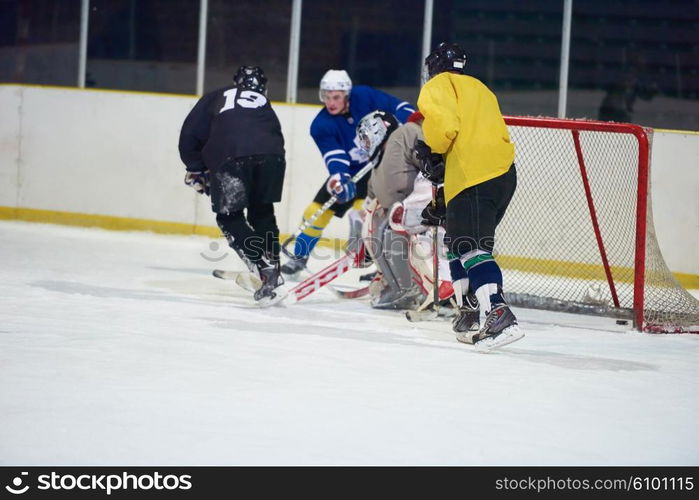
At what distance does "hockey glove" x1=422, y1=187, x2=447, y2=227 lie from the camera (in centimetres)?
416

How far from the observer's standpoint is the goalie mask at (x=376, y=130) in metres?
4.84

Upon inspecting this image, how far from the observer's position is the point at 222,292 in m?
5.12

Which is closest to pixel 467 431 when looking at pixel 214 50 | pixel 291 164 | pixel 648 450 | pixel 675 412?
pixel 648 450

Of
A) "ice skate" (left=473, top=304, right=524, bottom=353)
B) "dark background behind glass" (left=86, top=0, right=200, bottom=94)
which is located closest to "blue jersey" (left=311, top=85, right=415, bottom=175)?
"ice skate" (left=473, top=304, right=524, bottom=353)

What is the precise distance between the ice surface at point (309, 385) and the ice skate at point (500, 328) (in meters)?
0.07

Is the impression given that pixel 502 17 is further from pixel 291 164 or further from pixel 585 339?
pixel 585 339

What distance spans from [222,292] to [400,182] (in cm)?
108

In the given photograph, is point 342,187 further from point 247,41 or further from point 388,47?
point 247,41

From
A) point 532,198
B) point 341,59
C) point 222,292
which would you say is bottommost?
point 222,292

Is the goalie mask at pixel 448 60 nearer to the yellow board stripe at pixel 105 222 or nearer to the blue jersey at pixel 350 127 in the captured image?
the blue jersey at pixel 350 127

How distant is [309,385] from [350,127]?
255cm

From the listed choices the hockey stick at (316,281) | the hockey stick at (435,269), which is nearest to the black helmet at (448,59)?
the hockey stick at (435,269)

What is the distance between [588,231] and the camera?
5.88 meters

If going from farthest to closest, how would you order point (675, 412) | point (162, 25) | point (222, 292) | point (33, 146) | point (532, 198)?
point (162, 25)
point (33, 146)
point (532, 198)
point (222, 292)
point (675, 412)
